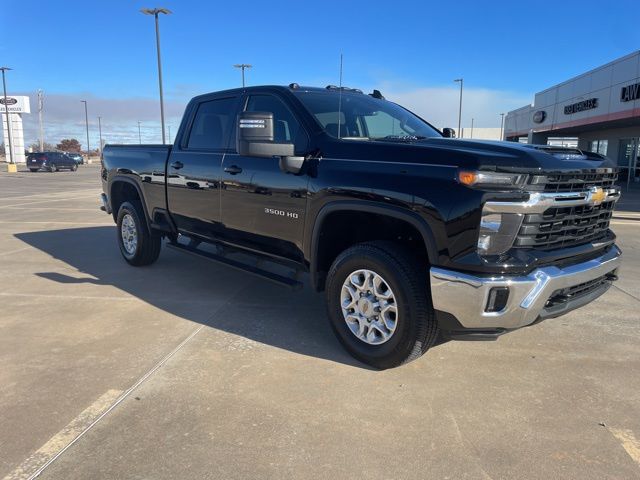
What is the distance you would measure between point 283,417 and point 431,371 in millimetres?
1188

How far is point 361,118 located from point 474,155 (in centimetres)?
167

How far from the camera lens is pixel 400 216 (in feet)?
10.8

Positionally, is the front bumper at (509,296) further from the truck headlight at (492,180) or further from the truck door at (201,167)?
the truck door at (201,167)

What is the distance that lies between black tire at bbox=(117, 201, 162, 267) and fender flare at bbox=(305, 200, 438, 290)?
3138mm

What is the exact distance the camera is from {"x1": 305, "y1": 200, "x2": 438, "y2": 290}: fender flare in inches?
125

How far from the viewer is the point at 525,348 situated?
4070 millimetres

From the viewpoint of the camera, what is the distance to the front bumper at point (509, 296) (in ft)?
9.79

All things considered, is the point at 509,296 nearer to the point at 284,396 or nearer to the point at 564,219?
the point at 564,219

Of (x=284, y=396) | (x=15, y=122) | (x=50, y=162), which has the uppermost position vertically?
(x=15, y=122)

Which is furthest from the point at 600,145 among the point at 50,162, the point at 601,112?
the point at 50,162

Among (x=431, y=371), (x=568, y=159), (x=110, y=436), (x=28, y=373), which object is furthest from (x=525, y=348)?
(x=28, y=373)

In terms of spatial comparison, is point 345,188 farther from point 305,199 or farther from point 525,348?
point 525,348

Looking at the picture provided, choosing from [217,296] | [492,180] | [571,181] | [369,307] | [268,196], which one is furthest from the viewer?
[217,296]

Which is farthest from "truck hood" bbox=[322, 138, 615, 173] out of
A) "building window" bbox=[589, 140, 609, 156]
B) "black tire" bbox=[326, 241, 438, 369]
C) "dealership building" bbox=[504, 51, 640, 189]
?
"building window" bbox=[589, 140, 609, 156]
